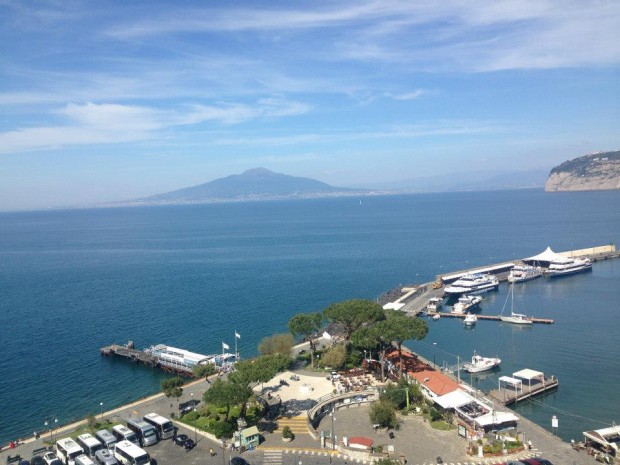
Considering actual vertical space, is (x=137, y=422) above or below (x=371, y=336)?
below

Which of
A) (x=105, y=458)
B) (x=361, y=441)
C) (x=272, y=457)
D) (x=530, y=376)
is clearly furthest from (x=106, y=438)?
(x=530, y=376)

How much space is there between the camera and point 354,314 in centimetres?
4678

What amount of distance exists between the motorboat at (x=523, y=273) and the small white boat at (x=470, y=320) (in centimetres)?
2426

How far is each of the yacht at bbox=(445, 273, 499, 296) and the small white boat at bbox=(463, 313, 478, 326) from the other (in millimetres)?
12095

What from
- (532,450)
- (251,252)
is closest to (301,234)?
(251,252)

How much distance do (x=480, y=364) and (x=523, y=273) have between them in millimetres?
46373

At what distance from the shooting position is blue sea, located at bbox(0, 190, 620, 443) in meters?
44.9

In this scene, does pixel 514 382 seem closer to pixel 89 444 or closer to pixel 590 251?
pixel 89 444

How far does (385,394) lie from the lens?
36.2 metres

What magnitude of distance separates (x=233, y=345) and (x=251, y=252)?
76.3 meters

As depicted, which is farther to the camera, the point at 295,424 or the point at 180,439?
the point at 295,424

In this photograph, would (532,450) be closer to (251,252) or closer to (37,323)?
(37,323)

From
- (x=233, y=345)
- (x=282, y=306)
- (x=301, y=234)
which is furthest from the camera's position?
(x=301, y=234)

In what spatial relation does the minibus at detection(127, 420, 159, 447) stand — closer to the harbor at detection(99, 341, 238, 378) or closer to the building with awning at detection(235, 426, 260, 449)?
the building with awning at detection(235, 426, 260, 449)
